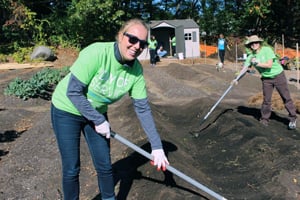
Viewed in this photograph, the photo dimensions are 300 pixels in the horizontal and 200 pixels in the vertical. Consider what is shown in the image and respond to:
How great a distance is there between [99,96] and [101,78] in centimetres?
19

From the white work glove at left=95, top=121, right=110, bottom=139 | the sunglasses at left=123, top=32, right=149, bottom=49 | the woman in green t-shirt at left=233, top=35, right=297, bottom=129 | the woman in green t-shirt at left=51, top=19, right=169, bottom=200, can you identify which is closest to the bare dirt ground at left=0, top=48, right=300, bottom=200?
the woman in green t-shirt at left=233, top=35, right=297, bottom=129

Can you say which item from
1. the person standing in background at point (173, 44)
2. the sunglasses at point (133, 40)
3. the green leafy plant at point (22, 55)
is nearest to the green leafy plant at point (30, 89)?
the sunglasses at point (133, 40)

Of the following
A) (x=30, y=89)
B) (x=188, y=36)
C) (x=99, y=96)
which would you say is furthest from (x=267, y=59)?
(x=188, y=36)

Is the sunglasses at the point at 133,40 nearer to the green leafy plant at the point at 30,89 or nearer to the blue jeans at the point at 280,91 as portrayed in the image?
the blue jeans at the point at 280,91

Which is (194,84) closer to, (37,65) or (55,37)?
(37,65)

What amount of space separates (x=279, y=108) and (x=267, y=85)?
2404mm

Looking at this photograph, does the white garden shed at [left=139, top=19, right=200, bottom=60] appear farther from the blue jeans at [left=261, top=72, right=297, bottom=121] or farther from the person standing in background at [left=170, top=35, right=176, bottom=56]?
the blue jeans at [left=261, top=72, right=297, bottom=121]

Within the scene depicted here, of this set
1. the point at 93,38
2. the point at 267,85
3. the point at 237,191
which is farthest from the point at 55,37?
the point at 237,191

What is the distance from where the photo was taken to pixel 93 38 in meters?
24.0

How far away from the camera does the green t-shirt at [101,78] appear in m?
2.86

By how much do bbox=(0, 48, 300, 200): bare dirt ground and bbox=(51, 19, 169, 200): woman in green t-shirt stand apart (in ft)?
3.33

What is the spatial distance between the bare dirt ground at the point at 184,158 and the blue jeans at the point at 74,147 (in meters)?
0.90

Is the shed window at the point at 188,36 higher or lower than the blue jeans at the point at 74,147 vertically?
higher

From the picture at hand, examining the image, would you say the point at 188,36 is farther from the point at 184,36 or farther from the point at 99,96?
the point at 99,96
